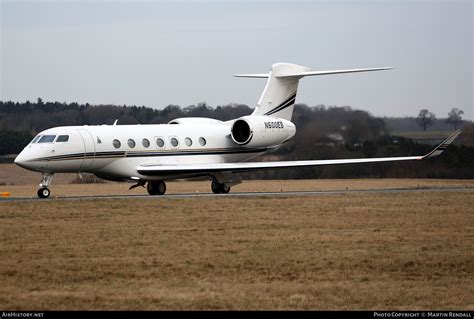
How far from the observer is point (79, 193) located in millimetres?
36125

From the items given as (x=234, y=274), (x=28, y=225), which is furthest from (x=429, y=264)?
(x=28, y=225)

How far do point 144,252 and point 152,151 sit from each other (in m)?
15.8

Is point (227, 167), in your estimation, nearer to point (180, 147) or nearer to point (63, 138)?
point (180, 147)

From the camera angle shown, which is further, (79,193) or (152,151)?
(79,193)

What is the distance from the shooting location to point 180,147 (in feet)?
112

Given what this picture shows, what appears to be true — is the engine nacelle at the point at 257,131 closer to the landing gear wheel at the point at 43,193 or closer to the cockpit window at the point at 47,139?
the cockpit window at the point at 47,139

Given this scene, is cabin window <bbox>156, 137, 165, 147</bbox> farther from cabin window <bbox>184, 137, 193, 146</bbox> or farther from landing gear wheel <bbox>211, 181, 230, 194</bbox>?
landing gear wheel <bbox>211, 181, 230, 194</bbox>

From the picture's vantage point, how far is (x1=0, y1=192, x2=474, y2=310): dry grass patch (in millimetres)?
13625

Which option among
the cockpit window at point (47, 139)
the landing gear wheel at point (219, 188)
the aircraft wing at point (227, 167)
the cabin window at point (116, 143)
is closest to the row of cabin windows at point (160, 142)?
the cabin window at point (116, 143)

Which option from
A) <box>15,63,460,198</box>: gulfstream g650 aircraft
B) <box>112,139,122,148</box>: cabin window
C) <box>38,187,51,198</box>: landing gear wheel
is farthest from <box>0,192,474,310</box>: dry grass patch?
<box>112,139,122,148</box>: cabin window

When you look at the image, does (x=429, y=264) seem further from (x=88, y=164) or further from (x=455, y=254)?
(x=88, y=164)

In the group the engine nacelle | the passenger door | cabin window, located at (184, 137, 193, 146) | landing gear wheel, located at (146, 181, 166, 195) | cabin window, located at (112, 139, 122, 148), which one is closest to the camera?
the passenger door

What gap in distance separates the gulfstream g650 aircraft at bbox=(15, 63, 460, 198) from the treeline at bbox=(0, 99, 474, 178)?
3.32 m

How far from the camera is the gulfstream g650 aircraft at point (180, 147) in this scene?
102 ft
